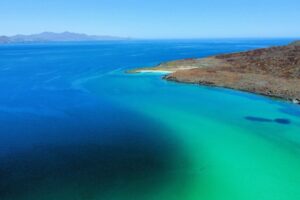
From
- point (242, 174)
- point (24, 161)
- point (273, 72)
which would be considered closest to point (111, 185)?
point (24, 161)

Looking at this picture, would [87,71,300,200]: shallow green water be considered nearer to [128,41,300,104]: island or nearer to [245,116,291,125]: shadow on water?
[245,116,291,125]: shadow on water

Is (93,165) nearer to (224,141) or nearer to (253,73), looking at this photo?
(224,141)

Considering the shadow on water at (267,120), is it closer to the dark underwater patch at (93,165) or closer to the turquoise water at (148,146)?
the turquoise water at (148,146)

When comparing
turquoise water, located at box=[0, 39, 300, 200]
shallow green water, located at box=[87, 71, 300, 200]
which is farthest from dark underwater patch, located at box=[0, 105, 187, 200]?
shallow green water, located at box=[87, 71, 300, 200]

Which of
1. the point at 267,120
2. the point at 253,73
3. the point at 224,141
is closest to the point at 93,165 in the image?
the point at 224,141

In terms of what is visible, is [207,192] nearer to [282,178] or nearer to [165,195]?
[165,195]
